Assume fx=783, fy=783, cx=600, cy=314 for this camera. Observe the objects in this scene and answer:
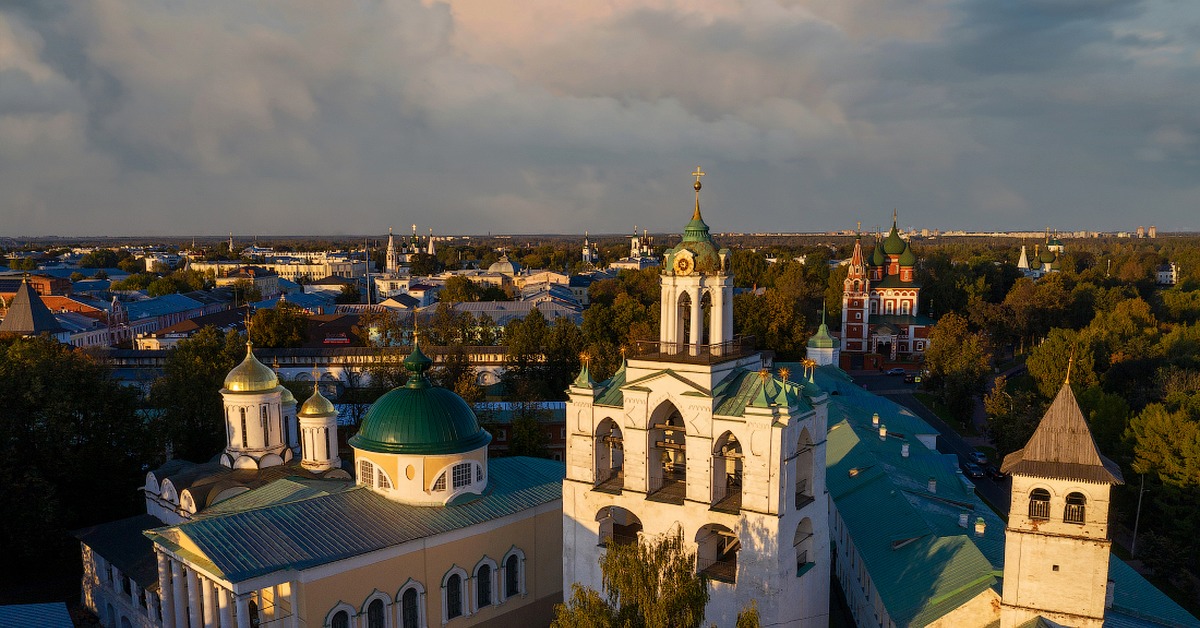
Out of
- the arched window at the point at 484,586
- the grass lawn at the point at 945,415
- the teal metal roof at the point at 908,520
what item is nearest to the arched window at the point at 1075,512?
the teal metal roof at the point at 908,520

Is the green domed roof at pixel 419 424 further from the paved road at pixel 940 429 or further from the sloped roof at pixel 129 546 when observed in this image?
the paved road at pixel 940 429

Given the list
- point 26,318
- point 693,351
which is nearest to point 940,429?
point 693,351

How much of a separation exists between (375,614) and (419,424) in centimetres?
493

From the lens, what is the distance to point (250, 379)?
86.4 ft

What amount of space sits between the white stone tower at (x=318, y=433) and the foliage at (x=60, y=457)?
8.92 m

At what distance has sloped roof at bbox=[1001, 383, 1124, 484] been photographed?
651 inches

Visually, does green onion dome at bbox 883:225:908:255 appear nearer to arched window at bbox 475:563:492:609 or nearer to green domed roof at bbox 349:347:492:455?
green domed roof at bbox 349:347:492:455

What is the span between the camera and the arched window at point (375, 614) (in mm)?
18891

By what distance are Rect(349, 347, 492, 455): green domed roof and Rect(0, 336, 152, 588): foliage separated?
45.3 ft

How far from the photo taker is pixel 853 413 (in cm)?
3556

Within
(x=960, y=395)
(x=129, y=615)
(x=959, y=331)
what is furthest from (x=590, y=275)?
(x=129, y=615)

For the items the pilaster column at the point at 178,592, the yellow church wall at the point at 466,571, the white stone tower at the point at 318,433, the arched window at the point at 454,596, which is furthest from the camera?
the white stone tower at the point at 318,433

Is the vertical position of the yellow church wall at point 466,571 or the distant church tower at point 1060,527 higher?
the distant church tower at point 1060,527

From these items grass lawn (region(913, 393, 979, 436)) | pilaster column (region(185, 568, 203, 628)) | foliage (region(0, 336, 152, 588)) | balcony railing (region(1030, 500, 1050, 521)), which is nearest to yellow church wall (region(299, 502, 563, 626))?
pilaster column (region(185, 568, 203, 628))
